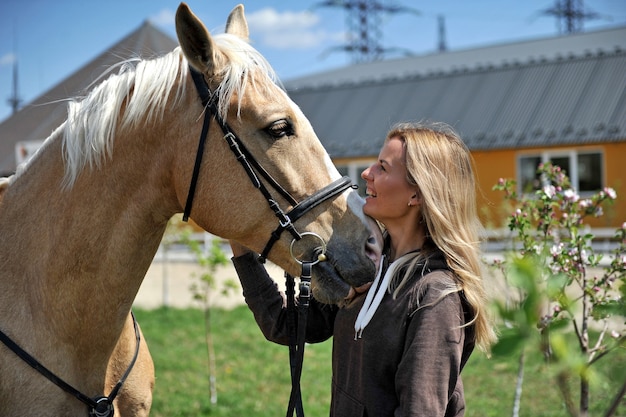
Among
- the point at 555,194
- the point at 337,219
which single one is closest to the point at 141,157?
the point at 337,219

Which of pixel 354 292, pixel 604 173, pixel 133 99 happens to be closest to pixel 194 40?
pixel 133 99

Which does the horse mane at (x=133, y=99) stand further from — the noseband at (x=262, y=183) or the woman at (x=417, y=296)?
the woman at (x=417, y=296)

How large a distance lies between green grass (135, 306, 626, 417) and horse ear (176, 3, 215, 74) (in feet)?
12.2

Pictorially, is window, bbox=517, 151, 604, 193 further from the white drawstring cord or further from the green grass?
the white drawstring cord

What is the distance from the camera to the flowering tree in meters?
0.72

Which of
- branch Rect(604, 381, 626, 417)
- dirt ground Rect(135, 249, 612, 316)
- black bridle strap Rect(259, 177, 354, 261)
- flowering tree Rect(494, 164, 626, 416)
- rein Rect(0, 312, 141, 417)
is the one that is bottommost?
dirt ground Rect(135, 249, 612, 316)

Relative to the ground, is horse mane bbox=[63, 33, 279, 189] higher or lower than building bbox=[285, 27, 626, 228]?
lower

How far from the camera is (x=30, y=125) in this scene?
859cm

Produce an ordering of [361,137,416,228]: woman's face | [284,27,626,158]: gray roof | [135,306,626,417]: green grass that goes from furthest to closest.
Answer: [284,27,626,158]: gray roof, [135,306,626,417]: green grass, [361,137,416,228]: woman's face

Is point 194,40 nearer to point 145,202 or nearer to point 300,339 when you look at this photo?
point 145,202

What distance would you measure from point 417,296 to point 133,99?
4.02ft

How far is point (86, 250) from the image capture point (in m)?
2.18

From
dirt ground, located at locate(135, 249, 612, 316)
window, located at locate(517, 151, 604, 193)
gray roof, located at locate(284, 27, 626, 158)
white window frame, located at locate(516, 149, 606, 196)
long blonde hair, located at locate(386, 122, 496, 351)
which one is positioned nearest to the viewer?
long blonde hair, located at locate(386, 122, 496, 351)

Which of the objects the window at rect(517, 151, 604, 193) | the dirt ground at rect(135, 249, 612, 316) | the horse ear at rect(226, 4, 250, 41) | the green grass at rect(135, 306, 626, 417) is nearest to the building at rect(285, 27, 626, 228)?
the window at rect(517, 151, 604, 193)
